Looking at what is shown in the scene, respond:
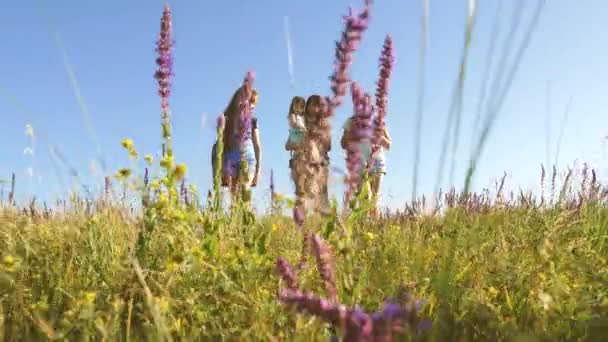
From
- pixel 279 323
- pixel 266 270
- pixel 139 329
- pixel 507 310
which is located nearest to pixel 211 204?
pixel 266 270

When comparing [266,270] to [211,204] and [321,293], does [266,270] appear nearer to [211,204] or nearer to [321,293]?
[321,293]

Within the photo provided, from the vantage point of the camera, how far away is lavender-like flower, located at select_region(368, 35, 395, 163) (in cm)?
232

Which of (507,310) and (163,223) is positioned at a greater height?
(163,223)

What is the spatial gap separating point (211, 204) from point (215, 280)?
1105mm

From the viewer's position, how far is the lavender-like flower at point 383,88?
232 cm

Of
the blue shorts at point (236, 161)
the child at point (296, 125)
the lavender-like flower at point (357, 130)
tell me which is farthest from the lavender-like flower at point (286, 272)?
the child at point (296, 125)

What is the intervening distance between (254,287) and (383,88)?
1.04 metres

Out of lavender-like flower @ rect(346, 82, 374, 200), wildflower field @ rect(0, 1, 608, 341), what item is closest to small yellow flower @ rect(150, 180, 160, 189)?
wildflower field @ rect(0, 1, 608, 341)

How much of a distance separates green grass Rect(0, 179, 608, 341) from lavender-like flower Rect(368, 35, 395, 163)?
0.35 metres

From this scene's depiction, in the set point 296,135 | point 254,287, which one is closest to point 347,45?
point 254,287

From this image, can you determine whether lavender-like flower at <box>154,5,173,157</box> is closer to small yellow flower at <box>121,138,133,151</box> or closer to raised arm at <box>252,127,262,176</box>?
small yellow flower at <box>121,138,133,151</box>

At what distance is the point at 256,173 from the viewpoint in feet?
27.9

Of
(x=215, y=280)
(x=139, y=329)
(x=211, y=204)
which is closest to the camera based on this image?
(x=139, y=329)

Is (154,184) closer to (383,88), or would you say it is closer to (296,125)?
(383,88)
